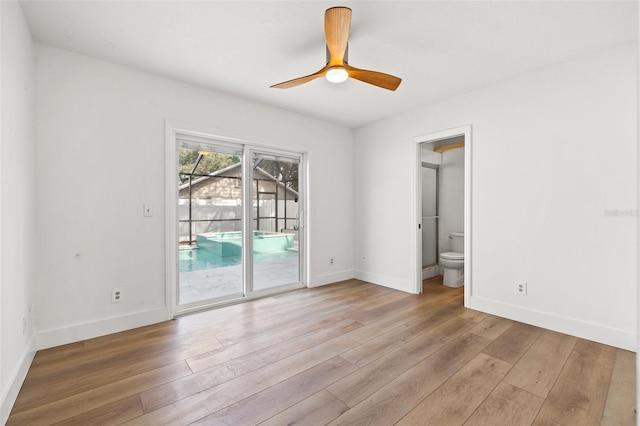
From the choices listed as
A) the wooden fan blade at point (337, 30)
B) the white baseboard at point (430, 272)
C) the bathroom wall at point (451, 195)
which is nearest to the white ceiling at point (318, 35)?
the wooden fan blade at point (337, 30)

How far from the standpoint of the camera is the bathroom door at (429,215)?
4766mm

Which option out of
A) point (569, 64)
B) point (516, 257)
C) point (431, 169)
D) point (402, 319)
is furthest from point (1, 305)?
point (431, 169)

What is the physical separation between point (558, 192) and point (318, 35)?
253 centimetres

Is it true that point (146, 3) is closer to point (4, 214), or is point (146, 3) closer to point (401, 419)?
point (4, 214)

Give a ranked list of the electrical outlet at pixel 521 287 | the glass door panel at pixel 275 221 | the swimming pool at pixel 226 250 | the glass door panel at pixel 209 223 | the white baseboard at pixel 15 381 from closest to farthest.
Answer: the white baseboard at pixel 15 381 → the electrical outlet at pixel 521 287 → the glass door panel at pixel 209 223 → the swimming pool at pixel 226 250 → the glass door panel at pixel 275 221

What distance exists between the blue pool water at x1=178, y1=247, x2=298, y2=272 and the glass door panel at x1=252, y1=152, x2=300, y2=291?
155mm

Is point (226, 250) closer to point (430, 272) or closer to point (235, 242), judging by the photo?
point (235, 242)

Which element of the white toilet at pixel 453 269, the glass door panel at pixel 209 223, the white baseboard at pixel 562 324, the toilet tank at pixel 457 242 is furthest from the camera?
the toilet tank at pixel 457 242

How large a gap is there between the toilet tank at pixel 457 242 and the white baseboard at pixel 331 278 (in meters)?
1.76

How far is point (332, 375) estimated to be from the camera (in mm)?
1934

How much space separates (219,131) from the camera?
3.27 m

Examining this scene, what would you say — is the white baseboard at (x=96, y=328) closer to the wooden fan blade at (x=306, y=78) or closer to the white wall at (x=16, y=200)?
the white wall at (x=16, y=200)

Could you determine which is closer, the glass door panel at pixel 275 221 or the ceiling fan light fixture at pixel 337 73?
the ceiling fan light fixture at pixel 337 73

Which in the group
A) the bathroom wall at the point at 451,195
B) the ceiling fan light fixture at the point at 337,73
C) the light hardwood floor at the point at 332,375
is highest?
the ceiling fan light fixture at the point at 337,73
